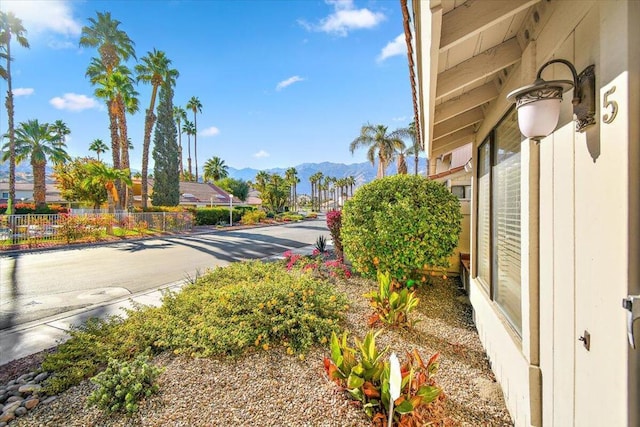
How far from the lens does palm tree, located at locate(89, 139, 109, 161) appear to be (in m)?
46.6

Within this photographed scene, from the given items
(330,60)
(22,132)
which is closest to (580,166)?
(330,60)

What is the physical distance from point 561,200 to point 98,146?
5911cm

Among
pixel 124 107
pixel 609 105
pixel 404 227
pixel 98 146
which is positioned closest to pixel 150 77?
pixel 124 107

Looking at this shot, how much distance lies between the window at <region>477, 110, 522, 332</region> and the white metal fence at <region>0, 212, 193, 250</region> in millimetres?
17515

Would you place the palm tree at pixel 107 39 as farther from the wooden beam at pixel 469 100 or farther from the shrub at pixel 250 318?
the wooden beam at pixel 469 100

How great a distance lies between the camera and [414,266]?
201 inches

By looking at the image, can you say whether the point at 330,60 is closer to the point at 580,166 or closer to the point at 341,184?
the point at 580,166

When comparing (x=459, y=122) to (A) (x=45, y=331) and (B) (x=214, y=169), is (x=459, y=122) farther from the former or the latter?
(B) (x=214, y=169)

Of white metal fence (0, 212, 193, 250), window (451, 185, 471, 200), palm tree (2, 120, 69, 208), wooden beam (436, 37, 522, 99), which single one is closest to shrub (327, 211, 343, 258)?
window (451, 185, 471, 200)

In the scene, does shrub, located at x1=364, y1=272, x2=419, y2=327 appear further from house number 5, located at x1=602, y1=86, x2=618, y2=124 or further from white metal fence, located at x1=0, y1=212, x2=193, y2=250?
white metal fence, located at x1=0, y1=212, x2=193, y2=250

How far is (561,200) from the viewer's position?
1.81m

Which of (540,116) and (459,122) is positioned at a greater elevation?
(459,122)

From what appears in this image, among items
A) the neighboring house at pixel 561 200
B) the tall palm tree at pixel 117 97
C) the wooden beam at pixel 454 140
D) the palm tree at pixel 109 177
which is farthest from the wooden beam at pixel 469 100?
the tall palm tree at pixel 117 97

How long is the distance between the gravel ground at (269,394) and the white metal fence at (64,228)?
13.6m
